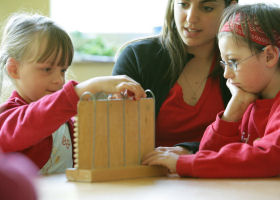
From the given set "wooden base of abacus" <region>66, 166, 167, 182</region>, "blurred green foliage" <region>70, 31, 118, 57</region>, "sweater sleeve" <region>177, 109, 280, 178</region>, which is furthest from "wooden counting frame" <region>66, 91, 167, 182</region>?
"blurred green foliage" <region>70, 31, 118, 57</region>

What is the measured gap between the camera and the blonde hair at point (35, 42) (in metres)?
1.47

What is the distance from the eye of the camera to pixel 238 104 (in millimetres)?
1436

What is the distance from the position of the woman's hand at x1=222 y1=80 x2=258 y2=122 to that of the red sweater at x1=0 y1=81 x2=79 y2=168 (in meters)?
Answer: 0.55

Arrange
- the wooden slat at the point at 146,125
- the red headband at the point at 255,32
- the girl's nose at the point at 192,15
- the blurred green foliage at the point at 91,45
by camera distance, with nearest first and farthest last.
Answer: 1. the wooden slat at the point at 146,125
2. the red headband at the point at 255,32
3. the girl's nose at the point at 192,15
4. the blurred green foliage at the point at 91,45

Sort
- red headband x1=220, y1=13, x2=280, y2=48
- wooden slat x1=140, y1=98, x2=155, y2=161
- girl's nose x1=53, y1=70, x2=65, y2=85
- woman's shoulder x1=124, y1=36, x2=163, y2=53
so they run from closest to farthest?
1. wooden slat x1=140, y1=98, x2=155, y2=161
2. red headband x1=220, y1=13, x2=280, y2=48
3. girl's nose x1=53, y1=70, x2=65, y2=85
4. woman's shoulder x1=124, y1=36, x2=163, y2=53

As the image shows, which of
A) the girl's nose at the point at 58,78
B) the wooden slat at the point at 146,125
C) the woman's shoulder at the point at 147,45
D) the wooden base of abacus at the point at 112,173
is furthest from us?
the woman's shoulder at the point at 147,45

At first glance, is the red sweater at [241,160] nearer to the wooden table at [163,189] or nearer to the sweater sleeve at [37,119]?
the wooden table at [163,189]

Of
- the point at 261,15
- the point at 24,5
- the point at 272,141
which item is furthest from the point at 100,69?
the point at 272,141

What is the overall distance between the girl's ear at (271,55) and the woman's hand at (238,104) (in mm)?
124

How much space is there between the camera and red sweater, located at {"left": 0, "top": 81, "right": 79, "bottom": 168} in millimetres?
1186

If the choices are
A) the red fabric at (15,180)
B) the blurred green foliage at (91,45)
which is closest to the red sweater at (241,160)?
the red fabric at (15,180)

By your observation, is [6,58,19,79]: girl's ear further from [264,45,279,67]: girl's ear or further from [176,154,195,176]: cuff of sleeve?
[264,45,279,67]: girl's ear

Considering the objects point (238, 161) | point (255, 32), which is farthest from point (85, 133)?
point (255, 32)

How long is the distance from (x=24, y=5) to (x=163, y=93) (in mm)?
1236
